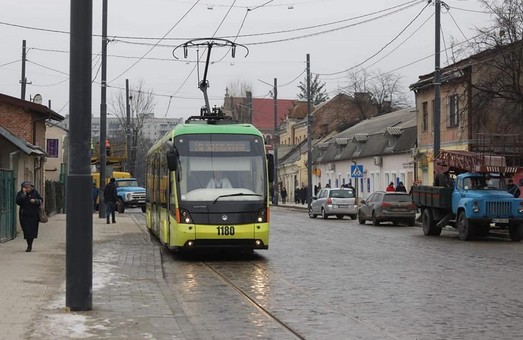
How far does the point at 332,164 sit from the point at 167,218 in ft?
161

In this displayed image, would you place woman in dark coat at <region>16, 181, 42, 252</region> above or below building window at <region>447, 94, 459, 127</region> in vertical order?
below

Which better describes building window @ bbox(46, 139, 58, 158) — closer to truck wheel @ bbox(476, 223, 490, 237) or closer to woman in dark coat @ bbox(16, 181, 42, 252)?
truck wheel @ bbox(476, 223, 490, 237)

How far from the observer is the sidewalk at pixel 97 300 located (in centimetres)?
931

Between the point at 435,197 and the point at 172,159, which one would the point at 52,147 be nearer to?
the point at 435,197

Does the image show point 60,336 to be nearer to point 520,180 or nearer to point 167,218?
point 167,218

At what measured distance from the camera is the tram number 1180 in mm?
18391

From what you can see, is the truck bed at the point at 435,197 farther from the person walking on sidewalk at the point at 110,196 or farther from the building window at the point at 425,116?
the building window at the point at 425,116

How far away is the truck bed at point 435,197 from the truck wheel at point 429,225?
0.31 m

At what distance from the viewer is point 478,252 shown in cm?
2131

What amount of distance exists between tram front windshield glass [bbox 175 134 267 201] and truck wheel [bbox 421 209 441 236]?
10932 millimetres

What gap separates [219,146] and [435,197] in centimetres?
1088

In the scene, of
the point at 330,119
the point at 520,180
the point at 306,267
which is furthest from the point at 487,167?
the point at 330,119

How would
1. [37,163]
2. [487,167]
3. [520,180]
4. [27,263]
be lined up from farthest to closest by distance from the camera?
[37,163]
[520,180]
[487,167]
[27,263]

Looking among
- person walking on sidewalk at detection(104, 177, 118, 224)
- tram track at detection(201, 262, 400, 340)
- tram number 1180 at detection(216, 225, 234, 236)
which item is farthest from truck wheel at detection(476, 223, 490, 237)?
person walking on sidewalk at detection(104, 177, 118, 224)
